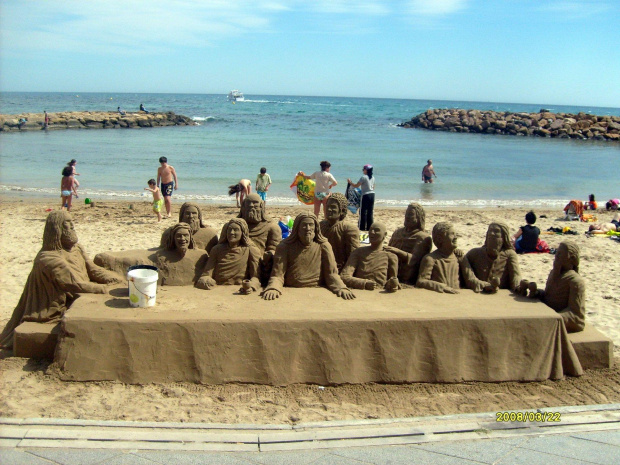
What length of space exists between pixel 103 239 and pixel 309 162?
54.5ft

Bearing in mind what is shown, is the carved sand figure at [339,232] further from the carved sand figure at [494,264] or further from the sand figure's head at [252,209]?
the carved sand figure at [494,264]

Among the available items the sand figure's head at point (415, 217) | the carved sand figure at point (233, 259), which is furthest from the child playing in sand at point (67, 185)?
the sand figure's head at point (415, 217)

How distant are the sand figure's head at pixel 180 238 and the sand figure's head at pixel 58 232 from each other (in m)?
1.05

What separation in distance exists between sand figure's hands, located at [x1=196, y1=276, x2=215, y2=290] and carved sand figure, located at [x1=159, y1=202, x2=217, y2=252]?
2.14ft

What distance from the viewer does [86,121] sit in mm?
45156

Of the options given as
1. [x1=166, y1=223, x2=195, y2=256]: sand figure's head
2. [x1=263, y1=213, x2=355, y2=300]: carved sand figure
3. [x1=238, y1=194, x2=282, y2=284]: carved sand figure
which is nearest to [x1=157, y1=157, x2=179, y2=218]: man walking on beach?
[x1=238, y1=194, x2=282, y2=284]: carved sand figure

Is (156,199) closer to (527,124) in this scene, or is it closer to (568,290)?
(568,290)

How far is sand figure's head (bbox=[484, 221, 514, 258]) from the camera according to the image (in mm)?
6211

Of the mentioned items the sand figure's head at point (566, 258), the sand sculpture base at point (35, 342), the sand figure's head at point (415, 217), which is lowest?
the sand sculpture base at point (35, 342)

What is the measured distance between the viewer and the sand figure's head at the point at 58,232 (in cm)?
572

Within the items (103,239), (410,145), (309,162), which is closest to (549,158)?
(410,145)

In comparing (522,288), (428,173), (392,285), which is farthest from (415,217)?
(428,173)

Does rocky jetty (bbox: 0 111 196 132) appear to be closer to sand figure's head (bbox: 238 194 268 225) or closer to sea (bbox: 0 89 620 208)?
sea (bbox: 0 89 620 208)

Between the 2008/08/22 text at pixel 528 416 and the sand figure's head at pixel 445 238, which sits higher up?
the sand figure's head at pixel 445 238
